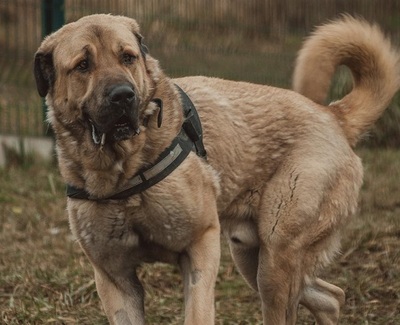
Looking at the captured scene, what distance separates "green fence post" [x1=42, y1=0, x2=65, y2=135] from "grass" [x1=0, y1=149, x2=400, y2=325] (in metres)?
1.91

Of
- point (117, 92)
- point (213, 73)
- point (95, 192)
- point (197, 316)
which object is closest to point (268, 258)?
point (197, 316)

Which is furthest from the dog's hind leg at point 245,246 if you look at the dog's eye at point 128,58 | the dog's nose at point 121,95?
the dog's nose at point 121,95

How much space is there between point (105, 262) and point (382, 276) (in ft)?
7.51

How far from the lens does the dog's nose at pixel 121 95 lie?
440 centimetres

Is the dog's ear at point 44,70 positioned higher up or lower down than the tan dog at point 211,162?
higher up

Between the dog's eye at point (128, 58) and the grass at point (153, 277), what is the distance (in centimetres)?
180

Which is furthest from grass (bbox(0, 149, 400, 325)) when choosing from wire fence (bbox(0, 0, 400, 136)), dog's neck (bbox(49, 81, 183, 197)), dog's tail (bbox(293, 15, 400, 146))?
wire fence (bbox(0, 0, 400, 136))

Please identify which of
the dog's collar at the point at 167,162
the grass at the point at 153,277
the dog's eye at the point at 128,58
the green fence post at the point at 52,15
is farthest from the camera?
the green fence post at the point at 52,15

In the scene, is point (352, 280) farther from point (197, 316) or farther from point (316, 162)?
point (197, 316)

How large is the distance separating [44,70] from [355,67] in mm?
1841

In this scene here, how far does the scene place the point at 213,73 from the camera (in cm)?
1033

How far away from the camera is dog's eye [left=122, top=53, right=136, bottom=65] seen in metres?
4.64

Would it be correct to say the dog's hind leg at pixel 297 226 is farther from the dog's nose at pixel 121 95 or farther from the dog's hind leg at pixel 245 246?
the dog's nose at pixel 121 95

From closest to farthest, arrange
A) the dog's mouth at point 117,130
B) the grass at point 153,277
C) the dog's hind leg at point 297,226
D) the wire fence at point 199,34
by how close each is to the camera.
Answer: the dog's mouth at point 117,130, the dog's hind leg at point 297,226, the grass at point 153,277, the wire fence at point 199,34
